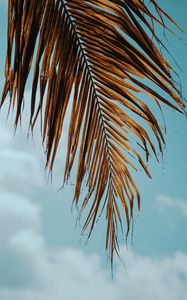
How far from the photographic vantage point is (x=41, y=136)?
74.0 inches

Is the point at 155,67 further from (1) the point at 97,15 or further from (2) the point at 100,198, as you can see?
(2) the point at 100,198

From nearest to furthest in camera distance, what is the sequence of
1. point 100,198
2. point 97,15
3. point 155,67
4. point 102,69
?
point 155,67 < point 97,15 < point 102,69 < point 100,198

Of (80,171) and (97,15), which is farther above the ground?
(97,15)

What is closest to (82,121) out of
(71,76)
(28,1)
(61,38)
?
(71,76)

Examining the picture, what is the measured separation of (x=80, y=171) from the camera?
2111 mm

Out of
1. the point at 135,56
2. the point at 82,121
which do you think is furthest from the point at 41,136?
the point at 135,56

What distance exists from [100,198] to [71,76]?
62cm

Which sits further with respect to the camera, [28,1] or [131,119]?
[131,119]

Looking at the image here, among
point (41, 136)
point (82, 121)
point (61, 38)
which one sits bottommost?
point (41, 136)

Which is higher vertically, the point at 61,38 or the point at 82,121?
the point at 61,38

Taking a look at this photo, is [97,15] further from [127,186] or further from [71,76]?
[127,186]

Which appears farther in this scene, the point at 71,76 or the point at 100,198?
the point at 100,198

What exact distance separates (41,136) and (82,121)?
0.23m

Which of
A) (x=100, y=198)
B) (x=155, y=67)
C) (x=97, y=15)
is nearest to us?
(x=155, y=67)
